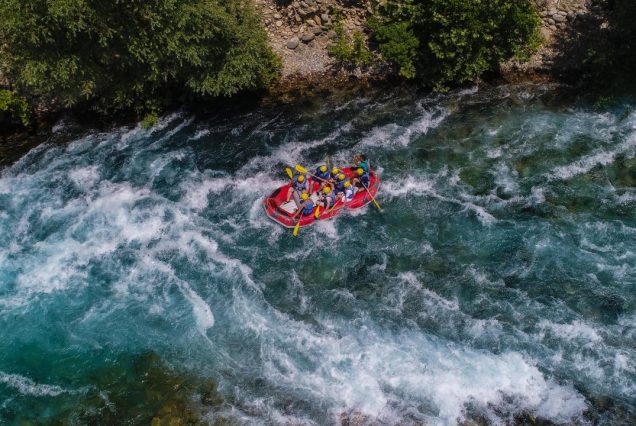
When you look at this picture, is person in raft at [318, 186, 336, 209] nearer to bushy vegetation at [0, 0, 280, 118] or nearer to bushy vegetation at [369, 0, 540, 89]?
bushy vegetation at [0, 0, 280, 118]

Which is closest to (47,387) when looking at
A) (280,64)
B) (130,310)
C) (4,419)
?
(4,419)

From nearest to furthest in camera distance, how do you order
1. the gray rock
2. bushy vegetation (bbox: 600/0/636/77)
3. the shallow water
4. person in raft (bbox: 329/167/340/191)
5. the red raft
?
the shallow water < the red raft < person in raft (bbox: 329/167/340/191) < bushy vegetation (bbox: 600/0/636/77) < the gray rock

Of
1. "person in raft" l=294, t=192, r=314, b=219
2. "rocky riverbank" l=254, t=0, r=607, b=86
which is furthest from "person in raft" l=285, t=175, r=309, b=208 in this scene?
"rocky riverbank" l=254, t=0, r=607, b=86

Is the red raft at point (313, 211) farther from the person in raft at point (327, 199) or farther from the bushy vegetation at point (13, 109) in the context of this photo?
the bushy vegetation at point (13, 109)

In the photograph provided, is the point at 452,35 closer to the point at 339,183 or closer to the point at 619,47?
the point at 339,183

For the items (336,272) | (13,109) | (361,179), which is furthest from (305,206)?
(13,109)

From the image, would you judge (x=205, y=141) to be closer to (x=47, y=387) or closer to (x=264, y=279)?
(x=264, y=279)
